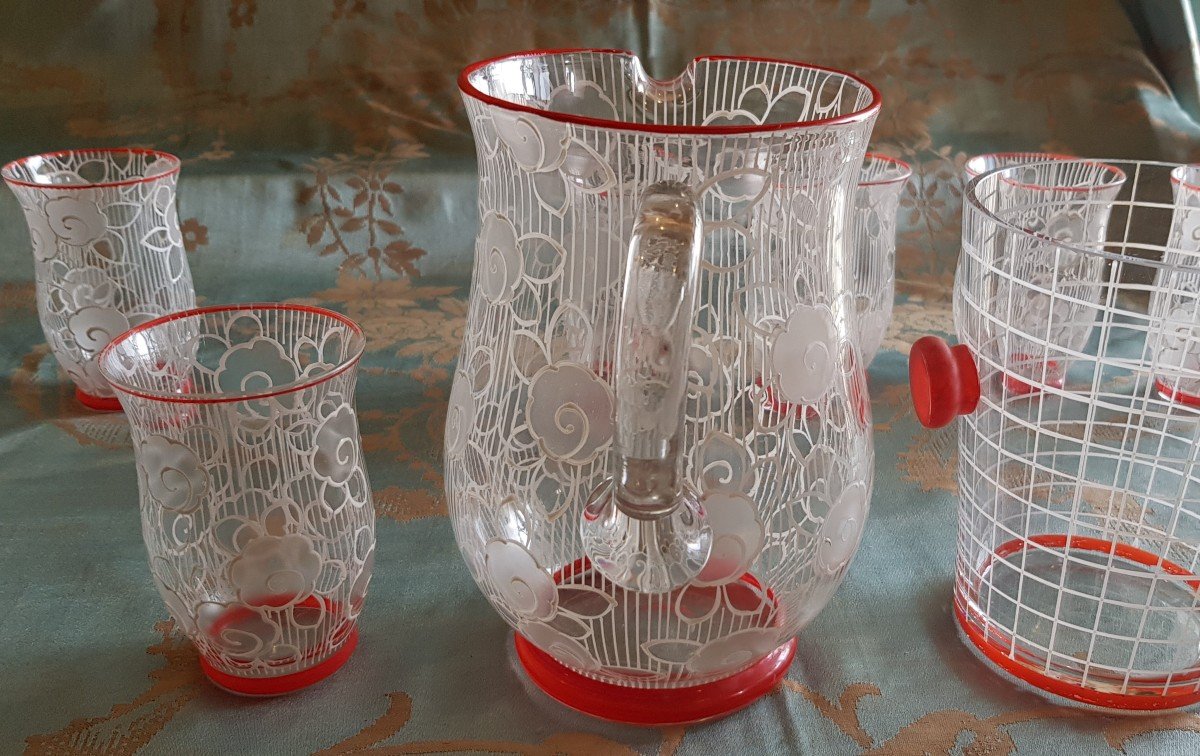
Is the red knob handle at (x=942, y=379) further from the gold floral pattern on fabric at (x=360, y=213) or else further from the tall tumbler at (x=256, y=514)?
the gold floral pattern on fabric at (x=360, y=213)

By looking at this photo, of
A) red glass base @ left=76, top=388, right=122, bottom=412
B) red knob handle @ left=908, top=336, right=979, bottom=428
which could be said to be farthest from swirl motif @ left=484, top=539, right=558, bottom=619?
red glass base @ left=76, top=388, right=122, bottom=412

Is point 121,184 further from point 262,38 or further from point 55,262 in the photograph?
point 262,38

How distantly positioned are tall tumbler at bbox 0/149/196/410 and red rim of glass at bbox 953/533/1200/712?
1.99 ft

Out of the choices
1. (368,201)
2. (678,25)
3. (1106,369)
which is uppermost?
(678,25)

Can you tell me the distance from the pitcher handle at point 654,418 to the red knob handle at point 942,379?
0.18 m

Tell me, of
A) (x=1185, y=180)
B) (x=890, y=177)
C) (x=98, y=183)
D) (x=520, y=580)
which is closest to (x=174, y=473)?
(x=520, y=580)

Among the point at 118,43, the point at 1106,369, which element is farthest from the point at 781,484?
the point at 118,43

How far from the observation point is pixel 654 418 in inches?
14.4

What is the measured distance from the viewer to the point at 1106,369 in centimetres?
85

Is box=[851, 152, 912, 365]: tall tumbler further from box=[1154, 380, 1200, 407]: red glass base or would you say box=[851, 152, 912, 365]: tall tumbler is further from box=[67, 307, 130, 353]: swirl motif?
box=[67, 307, 130, 353]: swirl motif

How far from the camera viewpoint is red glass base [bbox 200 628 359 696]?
51cm

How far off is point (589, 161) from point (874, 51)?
74 cm

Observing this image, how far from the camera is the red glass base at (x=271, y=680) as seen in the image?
51 centimetres

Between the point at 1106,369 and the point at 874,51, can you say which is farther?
the point at 874,51
